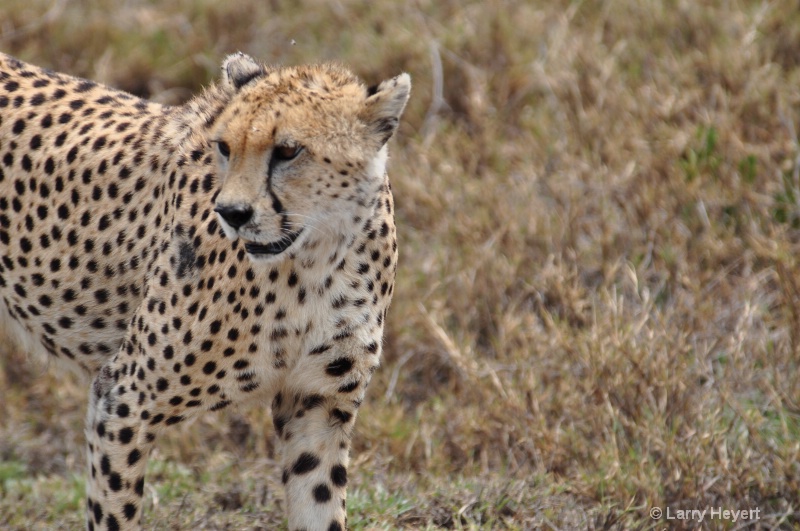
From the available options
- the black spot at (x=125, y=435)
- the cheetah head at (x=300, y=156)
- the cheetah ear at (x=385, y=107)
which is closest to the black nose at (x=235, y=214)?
the cheetah head at (x=300, y=156)

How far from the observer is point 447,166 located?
16.2ft

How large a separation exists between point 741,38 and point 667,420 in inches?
92.1

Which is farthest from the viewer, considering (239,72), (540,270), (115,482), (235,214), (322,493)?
(540,270)

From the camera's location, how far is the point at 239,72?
276cm

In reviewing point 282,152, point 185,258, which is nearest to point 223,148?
point 282,152

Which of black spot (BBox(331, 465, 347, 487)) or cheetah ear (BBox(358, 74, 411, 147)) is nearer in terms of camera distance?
cheetah ear (BBox(358, 74, 411, 147))

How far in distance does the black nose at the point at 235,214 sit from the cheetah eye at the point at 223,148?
0.57 feet

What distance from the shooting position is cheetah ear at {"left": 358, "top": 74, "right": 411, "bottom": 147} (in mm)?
2586

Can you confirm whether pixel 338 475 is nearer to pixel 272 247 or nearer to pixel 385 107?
pixel 272 247

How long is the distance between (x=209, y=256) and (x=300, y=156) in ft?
1.45

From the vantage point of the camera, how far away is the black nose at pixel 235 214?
93.4 inches

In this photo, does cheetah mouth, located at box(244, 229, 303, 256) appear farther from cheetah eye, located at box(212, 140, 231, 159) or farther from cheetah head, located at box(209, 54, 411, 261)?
cheetah eye, located at box(212, 140, 231, 159)

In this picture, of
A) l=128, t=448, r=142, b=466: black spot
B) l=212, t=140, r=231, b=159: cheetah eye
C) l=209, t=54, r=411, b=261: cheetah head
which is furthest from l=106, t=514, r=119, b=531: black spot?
l=212, t=140, r=231, b=159: cheetah eye

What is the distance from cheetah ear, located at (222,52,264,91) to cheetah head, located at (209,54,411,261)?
0.13 ft
